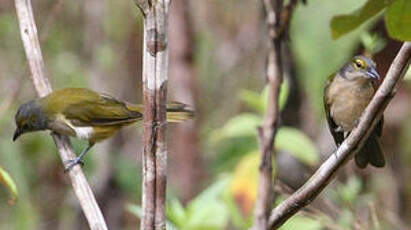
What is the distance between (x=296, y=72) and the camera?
3701mm

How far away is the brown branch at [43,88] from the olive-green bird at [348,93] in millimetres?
701

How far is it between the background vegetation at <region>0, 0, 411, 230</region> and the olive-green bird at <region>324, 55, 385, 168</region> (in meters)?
0.27

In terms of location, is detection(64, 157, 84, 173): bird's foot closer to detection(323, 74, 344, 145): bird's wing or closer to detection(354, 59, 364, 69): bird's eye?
detection(323, 74, 344, 145): bird's wing

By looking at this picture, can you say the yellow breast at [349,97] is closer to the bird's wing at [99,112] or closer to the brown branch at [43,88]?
the brown branch at [43,88]

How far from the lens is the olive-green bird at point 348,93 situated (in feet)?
7.23

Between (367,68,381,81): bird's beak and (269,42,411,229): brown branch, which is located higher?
(269,42,411,229): brown branch

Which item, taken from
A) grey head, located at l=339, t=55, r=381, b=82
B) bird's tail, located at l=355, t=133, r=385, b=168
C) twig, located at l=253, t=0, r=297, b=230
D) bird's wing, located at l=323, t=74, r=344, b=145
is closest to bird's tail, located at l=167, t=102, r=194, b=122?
bird's wing, located at l=323, t=74, r=344, b=145

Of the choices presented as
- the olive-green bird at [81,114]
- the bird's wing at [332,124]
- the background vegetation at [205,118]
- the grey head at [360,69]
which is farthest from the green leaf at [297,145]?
the grey head at [360,69]

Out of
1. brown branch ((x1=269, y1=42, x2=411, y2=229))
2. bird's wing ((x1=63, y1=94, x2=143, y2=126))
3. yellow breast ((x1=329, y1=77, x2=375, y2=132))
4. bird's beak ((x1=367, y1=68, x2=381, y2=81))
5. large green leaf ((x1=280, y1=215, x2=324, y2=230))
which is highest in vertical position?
brown branch ((x1=269, y1=42, x2=411, y2=229))

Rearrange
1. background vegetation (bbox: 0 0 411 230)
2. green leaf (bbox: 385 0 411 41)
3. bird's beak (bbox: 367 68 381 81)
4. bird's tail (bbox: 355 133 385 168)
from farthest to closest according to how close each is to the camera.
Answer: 1. background vegetation (bbox: 0 0 411 230)
2. bird's beak (bbox: 367 68 381 81)
3. bird's tail (bbox: 355 133 385 168)
4. green leaf (bbox: 385 0 411 41)

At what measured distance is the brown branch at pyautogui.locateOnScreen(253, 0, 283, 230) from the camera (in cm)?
125

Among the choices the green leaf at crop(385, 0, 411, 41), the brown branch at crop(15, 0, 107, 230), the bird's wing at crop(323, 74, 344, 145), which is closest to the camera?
the green leaf at crop(385, 0, 411, 41)

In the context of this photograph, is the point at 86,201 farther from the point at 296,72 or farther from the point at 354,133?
the point at 296,72

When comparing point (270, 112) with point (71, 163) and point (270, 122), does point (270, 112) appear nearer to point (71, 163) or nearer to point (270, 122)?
point (270, 122)
